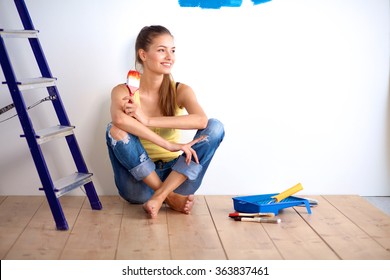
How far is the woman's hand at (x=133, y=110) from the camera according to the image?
3.30 meters

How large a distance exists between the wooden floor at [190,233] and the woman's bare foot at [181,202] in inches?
1.4

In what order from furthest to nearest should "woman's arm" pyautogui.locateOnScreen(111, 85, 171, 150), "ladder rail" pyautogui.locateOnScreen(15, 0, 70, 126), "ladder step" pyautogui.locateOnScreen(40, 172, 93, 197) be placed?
1. "ladder rail" pyautogui.locateOnScreen(15, 0, 70, 126)
2. "woman's arm" pyautogui.locateOnScreen(111, 85, 171, 150)
3. "ladder step" pyautogui.locateOnScreen(40, 172, 93, 197)

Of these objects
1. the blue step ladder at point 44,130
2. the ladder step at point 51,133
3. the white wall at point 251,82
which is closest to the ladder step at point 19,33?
the blue step ladder at point 44,130

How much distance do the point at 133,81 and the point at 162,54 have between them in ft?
0.72

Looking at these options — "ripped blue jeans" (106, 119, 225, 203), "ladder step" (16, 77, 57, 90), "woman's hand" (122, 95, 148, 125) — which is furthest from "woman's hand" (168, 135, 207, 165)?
"ladder step" (16, 77, 57, 90)

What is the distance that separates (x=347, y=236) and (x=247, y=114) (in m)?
1.08

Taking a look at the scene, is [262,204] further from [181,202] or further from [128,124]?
[128,124]

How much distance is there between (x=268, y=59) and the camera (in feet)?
12.4

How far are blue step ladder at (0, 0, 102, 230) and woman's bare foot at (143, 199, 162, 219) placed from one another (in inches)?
13.3

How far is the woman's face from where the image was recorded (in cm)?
342

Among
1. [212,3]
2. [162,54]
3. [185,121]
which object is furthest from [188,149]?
[212,3]

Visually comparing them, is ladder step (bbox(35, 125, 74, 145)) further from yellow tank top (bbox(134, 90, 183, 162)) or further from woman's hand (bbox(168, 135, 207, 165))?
woman's hand (bbox(168, 135, 207, 165))
